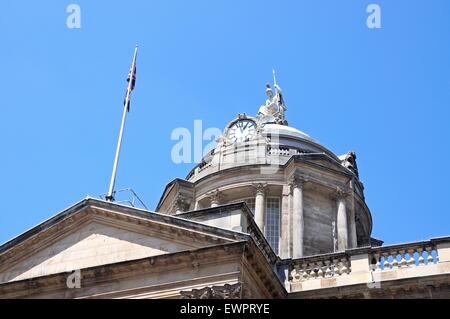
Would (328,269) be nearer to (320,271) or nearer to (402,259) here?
(320,271)

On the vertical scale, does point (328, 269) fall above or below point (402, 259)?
below

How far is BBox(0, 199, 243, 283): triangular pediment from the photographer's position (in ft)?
64.2

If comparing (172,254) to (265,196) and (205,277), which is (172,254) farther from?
(265,196)

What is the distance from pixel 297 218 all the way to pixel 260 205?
70.8 inches

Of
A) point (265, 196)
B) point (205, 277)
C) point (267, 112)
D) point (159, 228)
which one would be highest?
point (267, 112)

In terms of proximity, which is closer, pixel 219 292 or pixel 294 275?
pixel 219 292

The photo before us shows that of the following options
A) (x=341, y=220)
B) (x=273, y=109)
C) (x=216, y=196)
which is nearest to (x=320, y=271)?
(x=341, y=220)

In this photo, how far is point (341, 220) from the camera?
2991 cm

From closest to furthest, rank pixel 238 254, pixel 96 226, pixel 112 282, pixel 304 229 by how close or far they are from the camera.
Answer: pixel 238 254 → pixel 112 282 → pixel 96 226 → pixel 304 229

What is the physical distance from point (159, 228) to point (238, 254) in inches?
106

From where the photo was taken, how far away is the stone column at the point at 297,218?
2805 centimetres

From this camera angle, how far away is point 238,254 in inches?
725

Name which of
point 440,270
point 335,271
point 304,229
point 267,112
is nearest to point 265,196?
point 304,229

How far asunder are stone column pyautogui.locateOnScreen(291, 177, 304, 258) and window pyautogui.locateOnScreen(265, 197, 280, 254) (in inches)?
39.4
